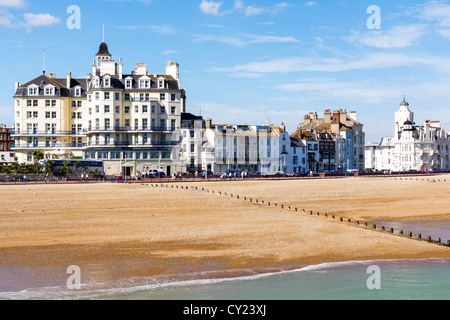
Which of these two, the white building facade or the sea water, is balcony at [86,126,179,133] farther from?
the white building facade

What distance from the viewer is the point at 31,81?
80812mm

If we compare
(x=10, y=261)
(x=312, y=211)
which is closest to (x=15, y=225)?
(x=10, y=261)

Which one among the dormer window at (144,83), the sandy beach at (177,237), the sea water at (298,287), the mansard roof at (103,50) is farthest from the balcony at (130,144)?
the sea water at (298,287)

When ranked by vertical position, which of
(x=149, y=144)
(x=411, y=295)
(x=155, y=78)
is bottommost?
(x=411, y=295)

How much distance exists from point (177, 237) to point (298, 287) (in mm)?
7774

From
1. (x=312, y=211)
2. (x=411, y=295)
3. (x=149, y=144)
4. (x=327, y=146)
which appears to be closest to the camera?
(x=411, y=295)

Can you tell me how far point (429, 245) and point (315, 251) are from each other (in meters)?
5.36

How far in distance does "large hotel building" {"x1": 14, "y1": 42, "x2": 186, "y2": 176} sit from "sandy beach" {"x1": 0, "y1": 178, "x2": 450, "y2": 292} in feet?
121

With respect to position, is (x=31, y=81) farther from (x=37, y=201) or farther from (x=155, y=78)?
(x=37, y=201)

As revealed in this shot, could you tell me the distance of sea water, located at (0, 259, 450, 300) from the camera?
1505 centimetres

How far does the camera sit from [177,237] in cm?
2278

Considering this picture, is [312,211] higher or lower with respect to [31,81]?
lower

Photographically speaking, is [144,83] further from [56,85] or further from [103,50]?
[56,85]

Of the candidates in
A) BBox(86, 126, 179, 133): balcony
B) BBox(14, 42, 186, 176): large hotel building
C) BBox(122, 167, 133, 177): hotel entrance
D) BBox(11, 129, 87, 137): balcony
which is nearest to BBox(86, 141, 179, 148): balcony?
BBox(14, 42, 186, 176): large hotel building
